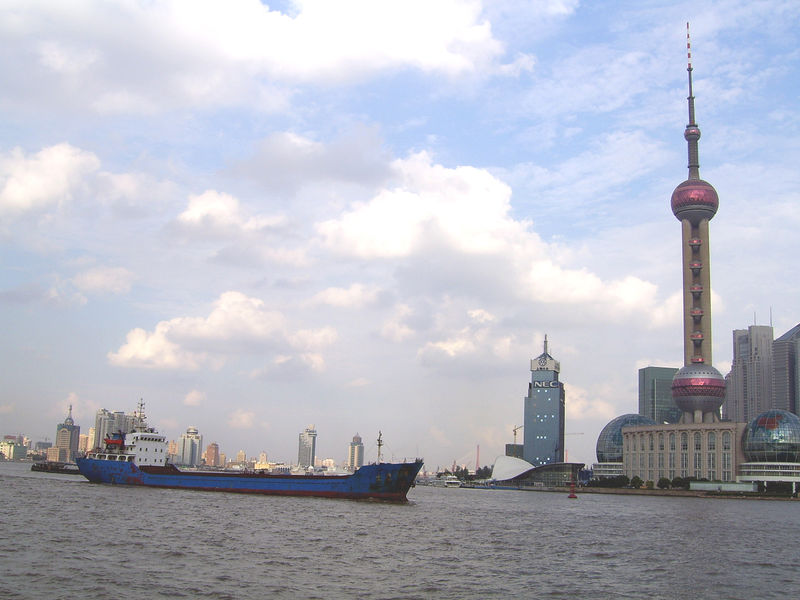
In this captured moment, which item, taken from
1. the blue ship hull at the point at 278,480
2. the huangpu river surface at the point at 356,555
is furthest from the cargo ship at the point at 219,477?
the huangpu river surface at the point at 356,555

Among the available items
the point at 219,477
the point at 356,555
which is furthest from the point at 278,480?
the point at 356,555

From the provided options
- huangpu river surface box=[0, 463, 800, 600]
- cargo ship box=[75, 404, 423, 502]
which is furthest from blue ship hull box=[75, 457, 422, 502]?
huangpu river surface box=[0, 463, 800, 600]

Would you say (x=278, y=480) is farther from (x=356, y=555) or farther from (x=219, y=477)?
(x=356, y=555)

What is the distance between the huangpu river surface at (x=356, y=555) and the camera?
3716 cm

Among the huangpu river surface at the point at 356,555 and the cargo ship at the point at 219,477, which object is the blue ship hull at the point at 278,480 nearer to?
the cargo ship at the point at 219,477

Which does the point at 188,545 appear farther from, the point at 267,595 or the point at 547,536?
the point at 547,536

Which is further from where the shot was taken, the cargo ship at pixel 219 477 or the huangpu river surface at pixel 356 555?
the cargo ship at pixel 219 477

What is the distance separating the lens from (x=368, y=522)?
6888 cm

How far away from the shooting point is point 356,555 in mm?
47781

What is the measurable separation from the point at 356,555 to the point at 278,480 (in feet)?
204

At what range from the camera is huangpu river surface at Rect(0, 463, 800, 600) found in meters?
37.2

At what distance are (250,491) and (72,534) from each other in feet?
192

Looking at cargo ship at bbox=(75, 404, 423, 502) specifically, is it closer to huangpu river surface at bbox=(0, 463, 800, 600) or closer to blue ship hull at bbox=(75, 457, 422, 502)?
blue ship hull at bbox=(75, 457, 422, 502)

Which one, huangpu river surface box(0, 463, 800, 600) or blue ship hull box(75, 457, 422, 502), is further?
blue ship hull box(75, 457, 422, 502)
